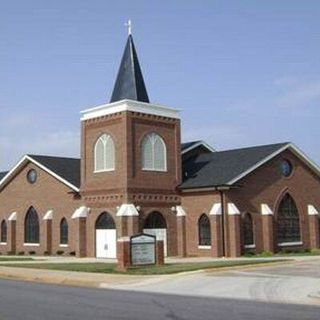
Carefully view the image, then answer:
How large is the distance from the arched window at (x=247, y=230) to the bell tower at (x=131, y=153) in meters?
4.59

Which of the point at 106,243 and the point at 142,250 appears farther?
the point at 106,243

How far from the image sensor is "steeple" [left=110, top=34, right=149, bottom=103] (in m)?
42.2

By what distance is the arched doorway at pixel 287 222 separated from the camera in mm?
42281

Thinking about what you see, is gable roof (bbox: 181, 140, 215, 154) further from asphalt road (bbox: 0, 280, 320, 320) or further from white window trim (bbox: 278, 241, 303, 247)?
asphalt road (bbox: 0, 280, 320, 320)

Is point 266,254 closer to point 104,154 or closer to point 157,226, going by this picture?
point 157,226

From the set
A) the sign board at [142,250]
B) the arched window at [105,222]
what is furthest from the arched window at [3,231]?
the sign board at [142,250]

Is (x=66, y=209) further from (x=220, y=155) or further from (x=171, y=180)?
(x=220, y=155)

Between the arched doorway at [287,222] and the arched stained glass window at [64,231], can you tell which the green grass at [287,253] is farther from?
the arched stained glass window at [64,231]

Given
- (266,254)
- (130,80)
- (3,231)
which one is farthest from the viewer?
(3,231)

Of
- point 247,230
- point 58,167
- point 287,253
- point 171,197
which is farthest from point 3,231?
point 287,253

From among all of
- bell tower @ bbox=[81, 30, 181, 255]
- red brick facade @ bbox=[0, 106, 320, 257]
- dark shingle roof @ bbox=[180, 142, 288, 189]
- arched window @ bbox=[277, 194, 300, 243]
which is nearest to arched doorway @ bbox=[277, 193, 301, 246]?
arched window @ bbox=[277, 194, 300, 243]

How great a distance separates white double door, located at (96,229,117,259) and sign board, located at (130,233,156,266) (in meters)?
9.18

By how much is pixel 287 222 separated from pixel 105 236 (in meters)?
12.1

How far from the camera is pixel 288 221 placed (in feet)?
141
